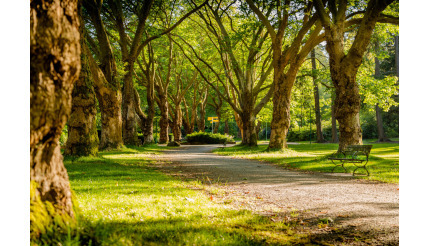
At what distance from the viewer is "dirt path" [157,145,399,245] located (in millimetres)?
4113

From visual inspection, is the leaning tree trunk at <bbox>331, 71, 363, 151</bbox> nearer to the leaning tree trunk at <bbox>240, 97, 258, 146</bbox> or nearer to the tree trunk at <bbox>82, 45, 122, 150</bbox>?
the leaning tree trunk at <bbox>240, 97, 258, 146</bbox>

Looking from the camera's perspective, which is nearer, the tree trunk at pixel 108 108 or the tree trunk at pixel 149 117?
the tree trunk at pixel 108 108

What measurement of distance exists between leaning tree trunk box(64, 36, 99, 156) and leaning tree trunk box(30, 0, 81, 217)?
387 inches

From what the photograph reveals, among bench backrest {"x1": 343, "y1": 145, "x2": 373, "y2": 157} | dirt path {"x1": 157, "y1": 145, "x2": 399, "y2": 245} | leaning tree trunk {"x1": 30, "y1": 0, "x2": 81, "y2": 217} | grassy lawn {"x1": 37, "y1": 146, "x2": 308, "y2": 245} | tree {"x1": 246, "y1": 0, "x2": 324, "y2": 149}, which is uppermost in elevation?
tree {"x1": 246, "y1": 0, "x2": 324, "y2": 149}

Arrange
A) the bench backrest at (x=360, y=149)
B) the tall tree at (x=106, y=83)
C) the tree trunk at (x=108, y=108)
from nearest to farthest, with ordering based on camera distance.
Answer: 1. the bench backrest at (x=360, y=149)
2. the tall tree at (x=106, y=83)
3. the tree trunk at (x=108, y=108)

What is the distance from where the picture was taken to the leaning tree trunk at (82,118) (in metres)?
12.2

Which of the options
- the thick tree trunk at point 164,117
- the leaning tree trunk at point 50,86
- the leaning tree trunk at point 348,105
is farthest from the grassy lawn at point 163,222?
the thick tree trunk at point 164,117

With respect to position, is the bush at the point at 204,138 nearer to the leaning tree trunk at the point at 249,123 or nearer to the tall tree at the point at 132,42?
the leaning tree trunk at the point at 249,123

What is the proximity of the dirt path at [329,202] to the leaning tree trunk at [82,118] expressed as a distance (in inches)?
244

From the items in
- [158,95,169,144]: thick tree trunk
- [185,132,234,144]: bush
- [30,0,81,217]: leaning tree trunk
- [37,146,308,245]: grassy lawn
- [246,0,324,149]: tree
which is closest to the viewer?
[30,0,81,217]: leaning tree trunk

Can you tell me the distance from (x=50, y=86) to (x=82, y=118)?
10290mm

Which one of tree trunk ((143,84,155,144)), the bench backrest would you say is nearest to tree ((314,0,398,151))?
the bench backrest

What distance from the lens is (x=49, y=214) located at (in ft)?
9.37
